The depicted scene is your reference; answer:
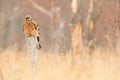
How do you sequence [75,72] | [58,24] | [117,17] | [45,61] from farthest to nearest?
[58,24] < [117,17] < [45,61] < [75,72]

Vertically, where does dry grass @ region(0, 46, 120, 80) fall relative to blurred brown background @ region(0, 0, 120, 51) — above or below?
above

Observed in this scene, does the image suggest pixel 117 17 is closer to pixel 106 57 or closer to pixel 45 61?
pixel 106 57

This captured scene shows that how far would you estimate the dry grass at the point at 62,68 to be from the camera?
6645 millimetres

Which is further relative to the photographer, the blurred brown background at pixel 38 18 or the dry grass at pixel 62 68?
the blurred brown background at pixel 38 18

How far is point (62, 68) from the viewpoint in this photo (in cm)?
752

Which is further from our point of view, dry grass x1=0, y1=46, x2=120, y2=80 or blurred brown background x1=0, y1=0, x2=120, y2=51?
blurred brown background x1=0, y1=0, x2=120, y2=51

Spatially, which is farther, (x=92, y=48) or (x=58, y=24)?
(x=58, y=24)

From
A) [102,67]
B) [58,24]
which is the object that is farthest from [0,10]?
[102,67]

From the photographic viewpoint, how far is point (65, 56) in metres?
8.78

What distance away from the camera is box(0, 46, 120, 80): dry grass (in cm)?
664

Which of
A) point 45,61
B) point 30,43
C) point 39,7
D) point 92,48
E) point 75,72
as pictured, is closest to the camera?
point 30,43

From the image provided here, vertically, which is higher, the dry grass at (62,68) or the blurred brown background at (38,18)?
the dry grass at (62,68)

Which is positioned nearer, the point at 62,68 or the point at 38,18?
the point at 62,68

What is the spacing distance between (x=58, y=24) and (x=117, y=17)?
1355 cm
